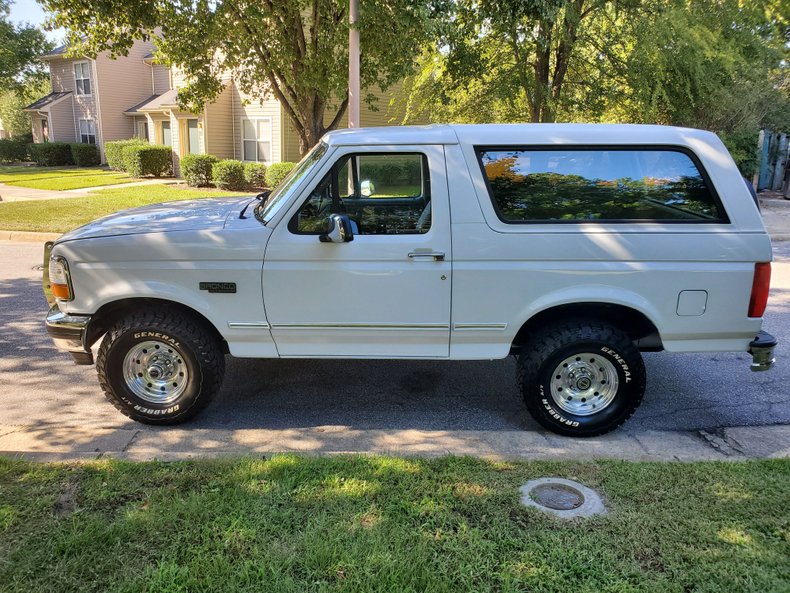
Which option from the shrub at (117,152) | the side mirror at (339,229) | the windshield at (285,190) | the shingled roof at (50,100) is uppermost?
the shingled roof at (50,100)

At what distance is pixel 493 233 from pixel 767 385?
305 cm

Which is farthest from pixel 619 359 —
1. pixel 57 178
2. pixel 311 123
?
pixel 57 178

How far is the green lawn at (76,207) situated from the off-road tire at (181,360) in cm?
758

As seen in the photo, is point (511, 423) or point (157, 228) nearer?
point (157, 228)

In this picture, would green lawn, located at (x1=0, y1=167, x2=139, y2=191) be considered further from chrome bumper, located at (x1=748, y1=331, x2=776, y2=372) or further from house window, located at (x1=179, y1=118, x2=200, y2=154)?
chrome bumper, located at (x1=748, y1=331, x2=776, y2=372)

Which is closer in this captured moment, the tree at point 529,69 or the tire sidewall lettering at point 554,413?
the tire sidewall lettering at point 554,413

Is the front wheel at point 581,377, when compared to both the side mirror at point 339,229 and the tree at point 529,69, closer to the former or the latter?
the side mirror at point 339,229

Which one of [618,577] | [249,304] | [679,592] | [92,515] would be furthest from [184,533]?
[679,592]

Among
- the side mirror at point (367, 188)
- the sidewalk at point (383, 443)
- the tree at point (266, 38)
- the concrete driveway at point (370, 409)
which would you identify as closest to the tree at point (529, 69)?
the tree at point (266, 38)

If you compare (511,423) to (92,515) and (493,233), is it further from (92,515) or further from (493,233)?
(92,515)

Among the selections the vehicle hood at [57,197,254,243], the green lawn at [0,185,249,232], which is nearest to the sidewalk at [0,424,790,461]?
the vehicle hood at [57,197,254,243]

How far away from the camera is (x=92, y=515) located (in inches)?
117

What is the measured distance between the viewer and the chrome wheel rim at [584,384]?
4.01 m

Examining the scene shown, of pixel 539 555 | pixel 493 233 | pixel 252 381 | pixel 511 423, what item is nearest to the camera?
pixel 539 555
